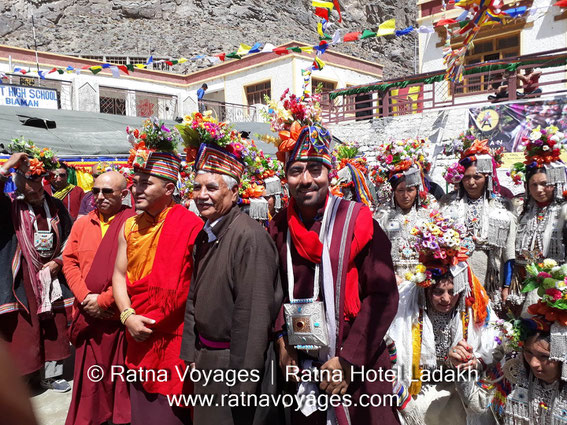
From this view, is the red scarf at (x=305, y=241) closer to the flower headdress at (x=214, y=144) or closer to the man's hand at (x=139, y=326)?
the flower headdress at (x=214, y=144)

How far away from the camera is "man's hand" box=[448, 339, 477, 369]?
284 centimetres

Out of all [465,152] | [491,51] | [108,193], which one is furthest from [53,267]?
[491,51]

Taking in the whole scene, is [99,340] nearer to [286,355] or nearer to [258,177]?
[286,355]

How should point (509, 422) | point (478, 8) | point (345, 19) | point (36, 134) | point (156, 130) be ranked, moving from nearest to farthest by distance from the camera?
1. point (509, 422)
2. point (156, 130)
3. point (478, 8)
4. point (36, 134)
5. point (345, 19)

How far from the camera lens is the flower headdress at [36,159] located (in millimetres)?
4262

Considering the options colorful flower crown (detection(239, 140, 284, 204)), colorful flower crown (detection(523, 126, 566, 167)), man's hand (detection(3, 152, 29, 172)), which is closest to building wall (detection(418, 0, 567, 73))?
colorful flower crown (detection(239, 140, 284, 204))

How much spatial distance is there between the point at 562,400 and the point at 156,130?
119 inches

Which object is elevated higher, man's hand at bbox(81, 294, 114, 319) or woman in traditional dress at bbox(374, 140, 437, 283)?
woman in traditional dress at bbox(374, 140, 437, 283)

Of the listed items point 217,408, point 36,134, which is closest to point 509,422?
point 217,408

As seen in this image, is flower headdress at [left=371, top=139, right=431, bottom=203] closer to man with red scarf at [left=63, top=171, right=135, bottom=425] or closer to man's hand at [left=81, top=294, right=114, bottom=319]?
man with red scarf at [left=63, top=171, right=135, bottom=425]

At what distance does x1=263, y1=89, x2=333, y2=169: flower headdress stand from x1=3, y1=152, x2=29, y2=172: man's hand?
2.53 m

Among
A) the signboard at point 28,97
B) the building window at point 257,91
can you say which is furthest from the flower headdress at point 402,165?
the building window at point 257,91

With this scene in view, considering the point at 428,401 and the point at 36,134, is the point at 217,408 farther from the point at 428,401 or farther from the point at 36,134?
the point at 36,134

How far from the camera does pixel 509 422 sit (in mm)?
2682
